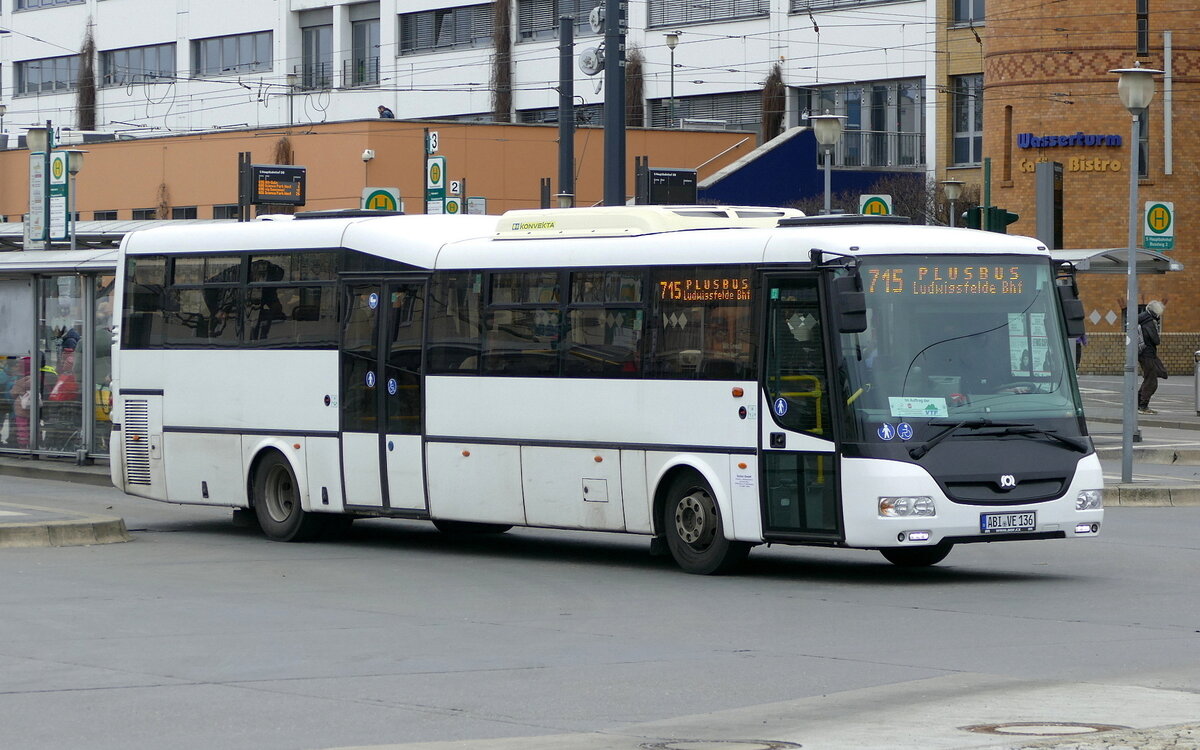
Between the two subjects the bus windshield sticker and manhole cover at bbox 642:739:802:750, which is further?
the bus windshield sticker

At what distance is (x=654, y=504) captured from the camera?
1534 cm

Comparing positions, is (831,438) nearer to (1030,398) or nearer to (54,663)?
(1030,398)

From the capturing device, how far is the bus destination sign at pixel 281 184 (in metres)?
34.8

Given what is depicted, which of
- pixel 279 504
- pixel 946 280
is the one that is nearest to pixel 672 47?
pixel 279 504

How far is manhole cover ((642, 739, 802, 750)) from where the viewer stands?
8.09m

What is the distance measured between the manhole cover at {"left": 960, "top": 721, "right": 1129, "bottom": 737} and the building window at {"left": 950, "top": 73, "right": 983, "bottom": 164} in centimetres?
5701

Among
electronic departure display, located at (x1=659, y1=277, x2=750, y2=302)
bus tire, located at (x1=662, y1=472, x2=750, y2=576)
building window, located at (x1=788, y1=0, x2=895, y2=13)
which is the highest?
building window, located at (x1=788, y1=0, x2=895, y2=13)

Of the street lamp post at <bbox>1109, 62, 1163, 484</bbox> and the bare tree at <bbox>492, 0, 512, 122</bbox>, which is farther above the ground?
the bare tree at <bbox>492, 0, 512, 122</bbox>

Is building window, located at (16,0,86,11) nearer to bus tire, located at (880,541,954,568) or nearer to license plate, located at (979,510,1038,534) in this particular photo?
bus tire, located at (880,541,954,568)

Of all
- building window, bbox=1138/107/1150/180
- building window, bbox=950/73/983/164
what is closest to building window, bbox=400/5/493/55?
building window, bbox=950/73/983/164

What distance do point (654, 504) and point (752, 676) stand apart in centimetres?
520

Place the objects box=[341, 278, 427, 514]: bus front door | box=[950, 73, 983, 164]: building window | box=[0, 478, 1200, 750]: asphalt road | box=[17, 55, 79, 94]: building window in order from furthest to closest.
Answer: box=[17, 55, 79, 94]: building window < box=[950, 73, 983, 164]: building window < box=[341, 278, 427, 514]: bus front door < box=[0, 478, 1200, 750]: asphalt road

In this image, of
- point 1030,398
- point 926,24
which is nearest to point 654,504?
point 1030,398

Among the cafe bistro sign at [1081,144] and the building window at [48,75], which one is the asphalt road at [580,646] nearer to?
the cafe bistro sign at [1081,144]
